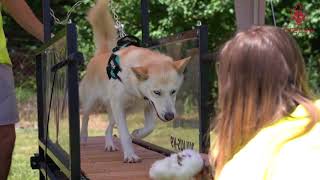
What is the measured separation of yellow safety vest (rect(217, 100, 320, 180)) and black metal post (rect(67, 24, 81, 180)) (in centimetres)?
152

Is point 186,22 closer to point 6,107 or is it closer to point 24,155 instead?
point 24,155

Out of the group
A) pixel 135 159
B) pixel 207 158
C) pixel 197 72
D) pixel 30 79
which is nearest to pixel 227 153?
pixel 207 158

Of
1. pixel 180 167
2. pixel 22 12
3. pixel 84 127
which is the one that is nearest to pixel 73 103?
pixel 180 167

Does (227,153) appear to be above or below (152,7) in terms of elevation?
below

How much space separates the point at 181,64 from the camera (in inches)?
151

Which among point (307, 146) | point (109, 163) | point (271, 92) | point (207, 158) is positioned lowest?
point (109, 163)

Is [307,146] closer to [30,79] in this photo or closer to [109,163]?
[109,163]

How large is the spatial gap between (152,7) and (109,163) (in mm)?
8989

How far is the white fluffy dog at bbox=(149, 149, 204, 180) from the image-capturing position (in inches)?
73.9

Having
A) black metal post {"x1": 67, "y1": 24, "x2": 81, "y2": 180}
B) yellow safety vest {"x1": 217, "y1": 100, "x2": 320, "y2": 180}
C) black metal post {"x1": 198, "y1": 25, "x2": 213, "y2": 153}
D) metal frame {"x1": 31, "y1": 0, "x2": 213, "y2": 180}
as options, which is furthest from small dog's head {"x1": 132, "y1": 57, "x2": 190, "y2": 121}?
yellow safety vest {"x1": 217, "y1": 100, "x2": 320, "y2": 180}

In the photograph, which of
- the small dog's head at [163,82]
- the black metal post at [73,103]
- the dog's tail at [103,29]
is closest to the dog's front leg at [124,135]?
the small dog's head at [163,82]

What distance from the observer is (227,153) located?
165 centimetres

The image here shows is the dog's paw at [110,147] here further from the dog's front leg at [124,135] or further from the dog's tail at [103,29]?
the dog's tail at [103,29]

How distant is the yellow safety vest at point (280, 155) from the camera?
1404 millimetres
